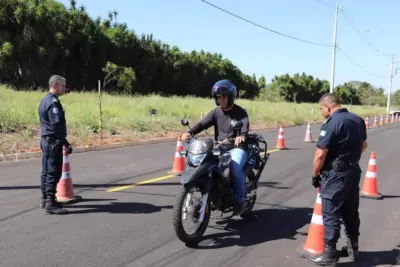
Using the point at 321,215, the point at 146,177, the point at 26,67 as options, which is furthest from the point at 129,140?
the point at 26,67

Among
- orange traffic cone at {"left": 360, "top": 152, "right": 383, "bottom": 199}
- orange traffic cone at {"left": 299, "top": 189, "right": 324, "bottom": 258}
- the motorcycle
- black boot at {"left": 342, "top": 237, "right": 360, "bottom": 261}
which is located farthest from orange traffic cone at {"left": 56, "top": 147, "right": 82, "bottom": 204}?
orange traffic cone at {"left": 360, "top": 152, "right": 383, "bottom": 199}

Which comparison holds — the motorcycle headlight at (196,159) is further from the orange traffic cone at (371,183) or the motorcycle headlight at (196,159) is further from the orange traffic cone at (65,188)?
the orange traffic cone at (371,183)

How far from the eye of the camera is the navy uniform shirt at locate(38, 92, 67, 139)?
5.97m

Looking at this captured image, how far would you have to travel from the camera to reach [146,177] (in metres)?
9.00

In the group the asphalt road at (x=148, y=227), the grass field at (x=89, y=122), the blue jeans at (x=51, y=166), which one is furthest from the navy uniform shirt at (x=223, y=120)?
the grass field at (x=89, y=122)

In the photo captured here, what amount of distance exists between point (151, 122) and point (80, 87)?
25987mm

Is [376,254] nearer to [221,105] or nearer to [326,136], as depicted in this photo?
[326,136]

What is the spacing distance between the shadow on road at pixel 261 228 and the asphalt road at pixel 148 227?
0.01 m

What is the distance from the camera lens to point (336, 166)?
4.43 meters

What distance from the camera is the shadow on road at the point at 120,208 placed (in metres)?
6.34

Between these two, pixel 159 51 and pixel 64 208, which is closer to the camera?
pixel 64 208

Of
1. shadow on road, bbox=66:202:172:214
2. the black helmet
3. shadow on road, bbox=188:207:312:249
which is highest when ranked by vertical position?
the black helmet

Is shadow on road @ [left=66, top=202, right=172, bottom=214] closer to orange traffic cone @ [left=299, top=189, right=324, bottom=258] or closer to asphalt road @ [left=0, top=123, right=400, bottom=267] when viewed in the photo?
asphalt road @ [left=0, top=123, right=400, bottom=267]

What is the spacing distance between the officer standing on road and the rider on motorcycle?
1.10m
